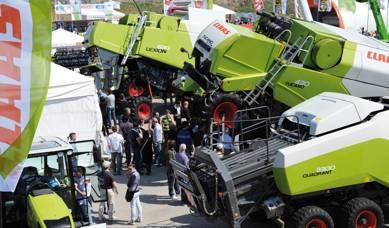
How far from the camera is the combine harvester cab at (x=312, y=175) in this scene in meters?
8.60

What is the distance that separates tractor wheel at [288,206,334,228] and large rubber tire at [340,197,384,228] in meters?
0.27

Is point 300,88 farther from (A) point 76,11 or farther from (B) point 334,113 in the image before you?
(A) point 76,11

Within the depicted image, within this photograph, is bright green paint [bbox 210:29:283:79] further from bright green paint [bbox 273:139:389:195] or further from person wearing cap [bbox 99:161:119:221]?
bright green paint [bbox 273:139:389:195]

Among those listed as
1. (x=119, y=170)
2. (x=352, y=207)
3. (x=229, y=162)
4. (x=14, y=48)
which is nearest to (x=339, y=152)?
(x=352, y=207)

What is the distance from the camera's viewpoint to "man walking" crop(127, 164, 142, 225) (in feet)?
34.3

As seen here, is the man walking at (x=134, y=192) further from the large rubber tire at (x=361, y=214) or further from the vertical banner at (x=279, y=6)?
the vertical banner at (x=279, y=6)

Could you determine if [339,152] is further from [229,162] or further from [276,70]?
[276,70]

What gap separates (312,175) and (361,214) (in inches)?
44.7

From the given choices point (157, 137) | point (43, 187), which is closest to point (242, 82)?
point (157, 137)

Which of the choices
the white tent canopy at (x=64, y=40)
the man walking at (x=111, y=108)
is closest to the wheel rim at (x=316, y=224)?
the man walking at (x=111, y=108)

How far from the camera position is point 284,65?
13695 millimetres

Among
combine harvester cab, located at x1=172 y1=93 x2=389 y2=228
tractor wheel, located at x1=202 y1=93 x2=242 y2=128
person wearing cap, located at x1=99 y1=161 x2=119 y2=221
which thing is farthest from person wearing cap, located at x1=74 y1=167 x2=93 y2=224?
tractor wheel, located at x1=202 y1=93 x2=242 y2=128

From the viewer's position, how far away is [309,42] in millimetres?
13641

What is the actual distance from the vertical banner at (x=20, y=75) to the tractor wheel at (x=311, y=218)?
4792mm
